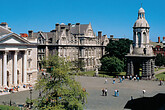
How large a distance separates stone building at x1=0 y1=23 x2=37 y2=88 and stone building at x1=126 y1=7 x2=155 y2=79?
23705mm

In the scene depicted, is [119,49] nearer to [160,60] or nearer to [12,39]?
[160,60]

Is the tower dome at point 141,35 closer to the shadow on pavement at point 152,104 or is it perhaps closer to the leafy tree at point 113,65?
the leafy tree at point 113,65

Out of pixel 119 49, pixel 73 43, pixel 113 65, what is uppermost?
pixel 73 43

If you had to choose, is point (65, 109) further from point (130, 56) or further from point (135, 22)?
point (135, 22)

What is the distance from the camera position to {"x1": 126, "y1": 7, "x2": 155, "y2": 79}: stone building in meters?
58.4

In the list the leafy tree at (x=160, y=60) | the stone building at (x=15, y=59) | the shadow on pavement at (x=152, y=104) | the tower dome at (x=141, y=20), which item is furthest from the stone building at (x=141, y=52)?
the shadow on pavement at (x=152, y=104)

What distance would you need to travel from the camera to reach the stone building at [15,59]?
4353 cm

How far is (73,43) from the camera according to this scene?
277 feet

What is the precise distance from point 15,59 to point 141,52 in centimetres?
3050

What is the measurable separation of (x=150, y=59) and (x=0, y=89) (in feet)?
112

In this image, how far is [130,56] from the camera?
196 ft

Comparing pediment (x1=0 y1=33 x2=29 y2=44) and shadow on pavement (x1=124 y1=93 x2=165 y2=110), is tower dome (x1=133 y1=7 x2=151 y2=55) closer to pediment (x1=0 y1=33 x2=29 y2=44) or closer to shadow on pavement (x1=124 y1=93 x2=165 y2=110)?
pediment (x1=0 y1=33 x2=29 y2=44)

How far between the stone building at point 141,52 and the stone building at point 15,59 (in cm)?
2370

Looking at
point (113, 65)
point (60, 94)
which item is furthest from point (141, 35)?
point (60, 94)
